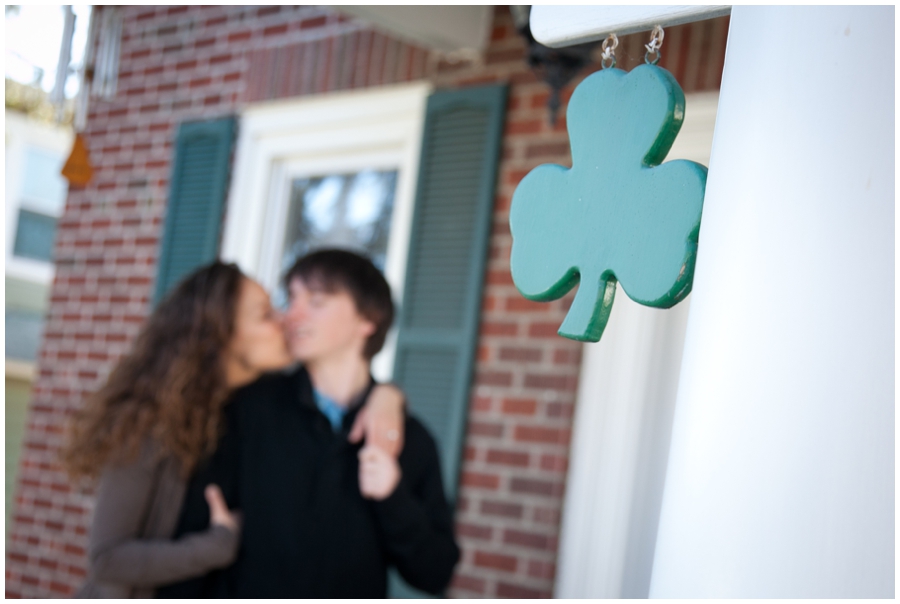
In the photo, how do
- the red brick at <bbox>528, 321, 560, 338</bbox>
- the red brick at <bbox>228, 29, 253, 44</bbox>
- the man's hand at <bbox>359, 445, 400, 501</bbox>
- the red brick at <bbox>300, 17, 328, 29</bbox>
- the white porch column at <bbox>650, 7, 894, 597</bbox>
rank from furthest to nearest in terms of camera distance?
1. the red brick at <bbox>228, 29, 253, 44</bbox>
2. the red brick at <bbox>300, 17, 328, 29</bbox>
3. the red brick at <bbox>528, 321, 560, 338</bbox>
4. the man's hand at <bbox>359, 445, 400, 501</bbox>
5. the white porch column at <bbox>650, 7, 894, 597</bbox>

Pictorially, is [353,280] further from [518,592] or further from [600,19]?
[600,19]

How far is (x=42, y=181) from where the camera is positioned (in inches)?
352

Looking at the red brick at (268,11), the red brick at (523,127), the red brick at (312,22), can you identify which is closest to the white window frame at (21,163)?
the red brick at (268,11)

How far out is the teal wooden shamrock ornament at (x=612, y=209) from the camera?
870mm

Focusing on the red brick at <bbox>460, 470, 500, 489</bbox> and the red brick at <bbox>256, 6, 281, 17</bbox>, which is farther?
the red brick at <bbox>256, 6, 281, 17</bbox>

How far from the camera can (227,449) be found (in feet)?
7.37

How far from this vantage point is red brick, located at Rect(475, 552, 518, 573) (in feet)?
10.2

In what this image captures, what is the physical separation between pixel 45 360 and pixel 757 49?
14.9ft

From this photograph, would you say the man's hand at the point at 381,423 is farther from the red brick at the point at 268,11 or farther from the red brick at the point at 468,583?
the red brick at the point at 268,11

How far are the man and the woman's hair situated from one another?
0.11 metres

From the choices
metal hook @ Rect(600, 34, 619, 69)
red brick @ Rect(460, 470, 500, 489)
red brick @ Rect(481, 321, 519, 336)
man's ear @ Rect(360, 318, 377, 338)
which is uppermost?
metal hook @ Rect(600, 34, 619, 69)

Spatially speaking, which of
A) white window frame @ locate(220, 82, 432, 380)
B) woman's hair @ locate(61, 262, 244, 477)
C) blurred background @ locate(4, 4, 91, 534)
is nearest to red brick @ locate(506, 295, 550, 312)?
white window frame @ locate(220, 82, 432, 380)

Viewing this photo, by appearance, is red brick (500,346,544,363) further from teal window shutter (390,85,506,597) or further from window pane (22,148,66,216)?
window pane (22,148,66,216)

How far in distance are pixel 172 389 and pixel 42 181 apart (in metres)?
7.65
